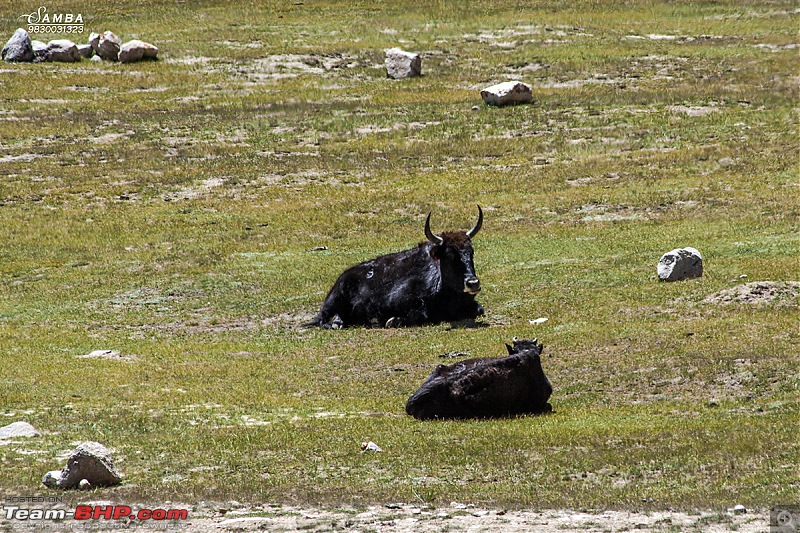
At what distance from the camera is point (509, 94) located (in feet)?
166

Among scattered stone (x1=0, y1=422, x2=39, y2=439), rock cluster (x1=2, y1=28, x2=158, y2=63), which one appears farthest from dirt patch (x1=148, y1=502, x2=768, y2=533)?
rock cluster (x1=2, y1=28, x2=158, y2=63)

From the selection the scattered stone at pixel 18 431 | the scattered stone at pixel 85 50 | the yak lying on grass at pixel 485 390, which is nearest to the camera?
the scattered stone at pixel 18 431

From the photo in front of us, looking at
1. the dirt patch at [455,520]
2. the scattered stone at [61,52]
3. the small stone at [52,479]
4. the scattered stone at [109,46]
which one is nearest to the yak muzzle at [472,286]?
the dirt patch at [455,520]

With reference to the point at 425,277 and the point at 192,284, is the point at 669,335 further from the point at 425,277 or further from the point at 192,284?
the point at 192,284

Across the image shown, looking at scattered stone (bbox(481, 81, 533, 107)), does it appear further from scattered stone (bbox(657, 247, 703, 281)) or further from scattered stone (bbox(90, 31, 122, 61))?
scattered stone (bbox(657, 247, 703, 281))

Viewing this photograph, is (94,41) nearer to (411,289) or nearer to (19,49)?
(19,49)

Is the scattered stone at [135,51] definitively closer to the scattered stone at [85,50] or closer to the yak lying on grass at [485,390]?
the scattered stone at [85,50]

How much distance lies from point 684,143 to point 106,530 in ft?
116

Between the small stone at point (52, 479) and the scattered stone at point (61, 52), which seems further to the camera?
the scattered stone at point (61, 52)

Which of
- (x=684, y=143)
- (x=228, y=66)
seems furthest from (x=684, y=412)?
(x=228, y=66)

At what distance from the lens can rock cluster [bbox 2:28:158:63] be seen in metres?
61.1

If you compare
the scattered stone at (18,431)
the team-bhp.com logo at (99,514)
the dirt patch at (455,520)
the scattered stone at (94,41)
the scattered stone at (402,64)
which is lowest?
the scattered stone at (18,431)

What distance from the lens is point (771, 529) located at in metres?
10.3

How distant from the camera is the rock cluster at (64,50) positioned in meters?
61.1
